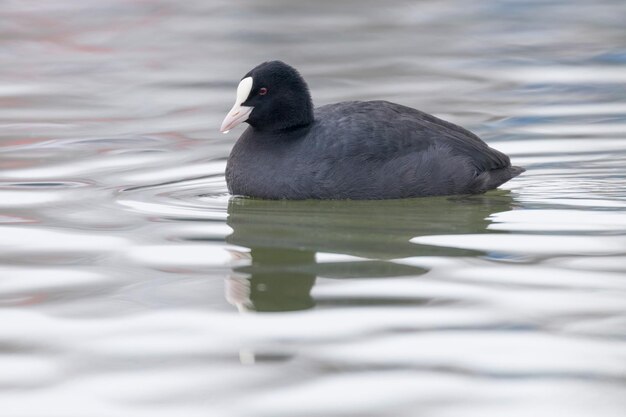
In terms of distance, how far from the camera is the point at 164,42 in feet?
50.9

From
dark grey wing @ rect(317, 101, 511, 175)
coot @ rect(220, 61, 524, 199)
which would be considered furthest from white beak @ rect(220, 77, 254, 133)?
dark grey wing @ rect(317, 101, 511, 175)

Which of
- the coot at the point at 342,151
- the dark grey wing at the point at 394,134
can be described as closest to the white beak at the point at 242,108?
the coot at the point at 342,151

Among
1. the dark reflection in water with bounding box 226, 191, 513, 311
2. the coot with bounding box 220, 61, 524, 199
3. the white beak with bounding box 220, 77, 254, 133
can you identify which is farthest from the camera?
the white beak with bounding box 220, 77, 254, 133

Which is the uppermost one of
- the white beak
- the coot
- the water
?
the white beak

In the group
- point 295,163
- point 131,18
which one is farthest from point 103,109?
point 131,18

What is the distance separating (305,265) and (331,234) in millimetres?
737

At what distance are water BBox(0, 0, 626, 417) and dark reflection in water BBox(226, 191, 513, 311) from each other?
0.02 metres

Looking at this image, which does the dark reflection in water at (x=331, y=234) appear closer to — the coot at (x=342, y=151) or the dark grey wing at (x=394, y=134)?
the coot at (x=342, y=151)

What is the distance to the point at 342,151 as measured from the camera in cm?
746

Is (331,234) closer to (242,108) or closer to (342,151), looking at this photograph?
(342,151)

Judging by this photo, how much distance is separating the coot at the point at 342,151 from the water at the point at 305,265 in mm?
126

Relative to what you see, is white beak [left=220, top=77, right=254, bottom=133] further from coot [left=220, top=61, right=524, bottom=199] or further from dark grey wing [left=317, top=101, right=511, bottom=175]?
dark grey wing [left=317, top=101, right=511, bottom=175]

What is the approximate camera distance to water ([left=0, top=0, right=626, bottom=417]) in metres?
4.31

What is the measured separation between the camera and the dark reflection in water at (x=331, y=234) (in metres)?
5.64
